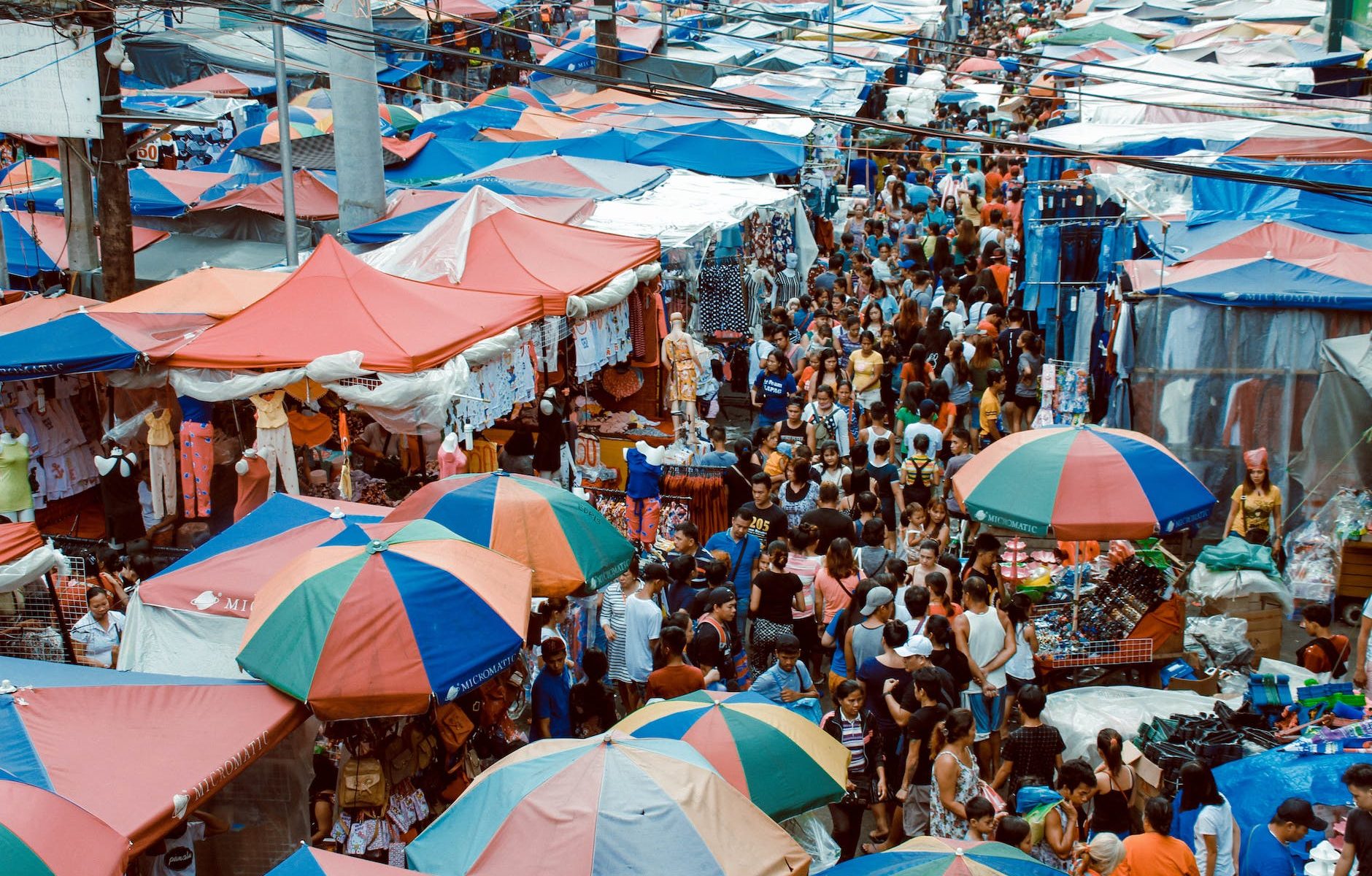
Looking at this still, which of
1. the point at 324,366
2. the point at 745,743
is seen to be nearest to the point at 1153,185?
the point at 324,366

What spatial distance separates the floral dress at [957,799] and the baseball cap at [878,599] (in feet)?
4.48

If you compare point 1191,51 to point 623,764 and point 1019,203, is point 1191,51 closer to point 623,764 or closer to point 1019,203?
point 1019,203

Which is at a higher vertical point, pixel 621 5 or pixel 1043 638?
pixel 621 5

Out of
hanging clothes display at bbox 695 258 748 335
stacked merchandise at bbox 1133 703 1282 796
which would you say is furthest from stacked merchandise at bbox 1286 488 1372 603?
hanging clothes display at bbox 695 258 748 335

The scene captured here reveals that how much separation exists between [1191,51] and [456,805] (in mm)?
27835

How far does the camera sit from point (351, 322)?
Answer: 33.9 feet

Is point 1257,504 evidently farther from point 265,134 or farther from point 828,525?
point 265,134

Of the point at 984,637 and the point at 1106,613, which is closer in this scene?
the point at 984,637

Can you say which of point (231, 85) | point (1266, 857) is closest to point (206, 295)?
point (1266, 857)

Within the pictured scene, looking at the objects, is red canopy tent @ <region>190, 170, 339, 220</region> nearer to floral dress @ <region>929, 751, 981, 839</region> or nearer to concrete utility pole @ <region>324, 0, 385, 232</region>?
concrete utility pole @ <region>324, 0, 385, 232</region>

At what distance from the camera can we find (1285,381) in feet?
35.7

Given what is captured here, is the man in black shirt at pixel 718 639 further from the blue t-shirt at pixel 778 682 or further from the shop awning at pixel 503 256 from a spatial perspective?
the shop awning at pixel 503 256

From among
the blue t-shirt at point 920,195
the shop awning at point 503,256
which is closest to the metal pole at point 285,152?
the shop awning at point 503,256

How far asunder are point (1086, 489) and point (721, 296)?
8151 millimetres
